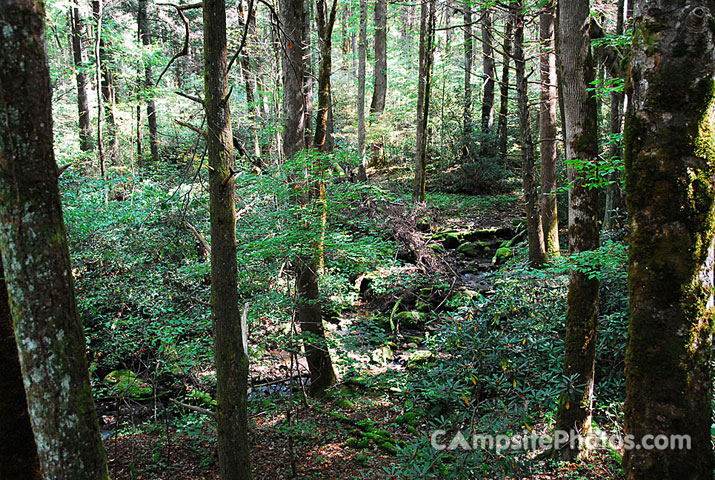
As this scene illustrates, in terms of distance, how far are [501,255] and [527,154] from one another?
3.85 meters

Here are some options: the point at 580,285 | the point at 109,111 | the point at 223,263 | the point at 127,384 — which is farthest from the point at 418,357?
the point at 109,111

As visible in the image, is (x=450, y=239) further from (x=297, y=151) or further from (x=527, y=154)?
(x=297, y=151)

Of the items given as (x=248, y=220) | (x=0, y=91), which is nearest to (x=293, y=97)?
(x=248, y=220)

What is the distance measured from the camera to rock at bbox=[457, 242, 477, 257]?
13.0 metres

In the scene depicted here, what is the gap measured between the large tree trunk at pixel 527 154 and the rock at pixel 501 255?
2521 mm

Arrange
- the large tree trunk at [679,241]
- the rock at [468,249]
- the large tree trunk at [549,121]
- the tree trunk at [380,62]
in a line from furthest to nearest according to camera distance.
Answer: the tree trunk at [380,62] < the rock at [468,249] < the large tree trunk at [549,121] < the large tree trunk at [679,241]

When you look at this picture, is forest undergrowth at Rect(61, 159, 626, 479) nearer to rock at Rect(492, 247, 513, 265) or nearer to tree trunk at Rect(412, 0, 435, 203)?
rock at Rect(492, 247, 513, 265)

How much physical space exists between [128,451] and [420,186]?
1102cm

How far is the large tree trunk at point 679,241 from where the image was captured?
223 cm

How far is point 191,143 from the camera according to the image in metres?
Answer: 21.0

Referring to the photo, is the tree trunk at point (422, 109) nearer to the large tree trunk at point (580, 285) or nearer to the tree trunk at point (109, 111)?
the large tree trunk at point (580, 285)

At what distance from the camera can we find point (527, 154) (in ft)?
29.8

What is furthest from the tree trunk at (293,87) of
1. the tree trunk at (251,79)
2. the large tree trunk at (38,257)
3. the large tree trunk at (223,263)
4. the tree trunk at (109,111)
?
the tree trunk at (109,111)

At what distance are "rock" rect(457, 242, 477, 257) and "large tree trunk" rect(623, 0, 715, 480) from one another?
1075 cm
